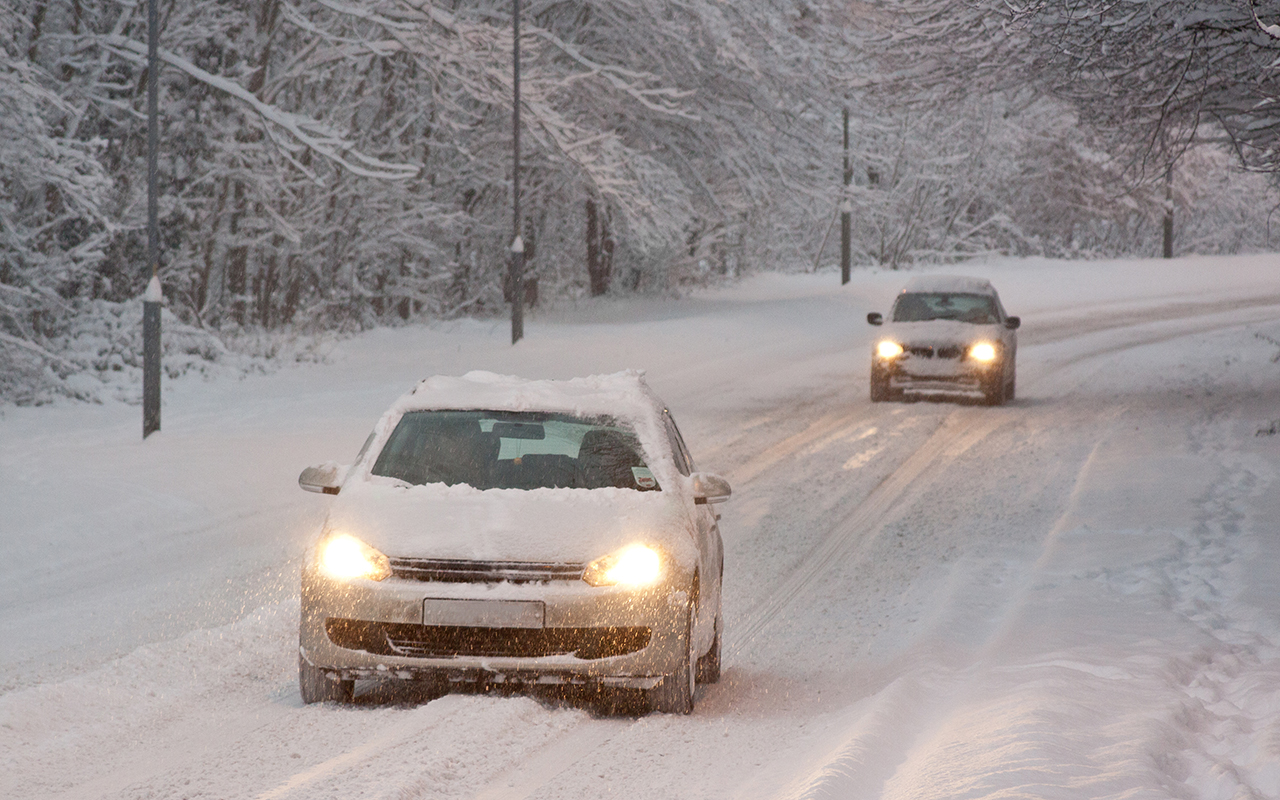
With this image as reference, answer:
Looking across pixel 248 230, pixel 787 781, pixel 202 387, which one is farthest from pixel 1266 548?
pixel 248 230

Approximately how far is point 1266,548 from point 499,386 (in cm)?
610

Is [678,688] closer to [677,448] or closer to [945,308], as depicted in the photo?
[677,448]

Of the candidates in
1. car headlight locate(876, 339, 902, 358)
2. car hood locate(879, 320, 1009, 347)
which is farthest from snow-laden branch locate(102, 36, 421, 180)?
car hood locate(879, 320, 1009, 347)

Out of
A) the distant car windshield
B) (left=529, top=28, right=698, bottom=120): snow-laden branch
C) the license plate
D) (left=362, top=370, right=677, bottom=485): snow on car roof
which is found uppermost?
(left=529, top=28, right=698, bottom=120): snow-laden branch

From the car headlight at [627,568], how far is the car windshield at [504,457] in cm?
57

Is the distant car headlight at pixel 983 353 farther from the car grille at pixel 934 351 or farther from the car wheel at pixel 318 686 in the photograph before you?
the car wheel at pixel 318 686

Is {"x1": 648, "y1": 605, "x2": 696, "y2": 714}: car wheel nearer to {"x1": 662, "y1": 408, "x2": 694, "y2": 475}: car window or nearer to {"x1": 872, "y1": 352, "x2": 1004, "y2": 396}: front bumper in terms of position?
{"x1": 662, "y1": 408, "x2": 694, "y2": 475}: car window

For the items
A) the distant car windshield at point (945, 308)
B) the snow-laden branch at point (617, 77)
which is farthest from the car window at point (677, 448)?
the snow-laden branch at point (617, 77)

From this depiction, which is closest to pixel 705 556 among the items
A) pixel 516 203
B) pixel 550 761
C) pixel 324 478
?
pixel 550 761

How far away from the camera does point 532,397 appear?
7250 mm

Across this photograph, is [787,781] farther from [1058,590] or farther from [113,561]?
[113,561]

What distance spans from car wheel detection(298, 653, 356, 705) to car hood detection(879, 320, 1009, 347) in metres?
15.3

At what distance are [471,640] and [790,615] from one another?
10.7ft

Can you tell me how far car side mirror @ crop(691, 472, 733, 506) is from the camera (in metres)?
7.12
